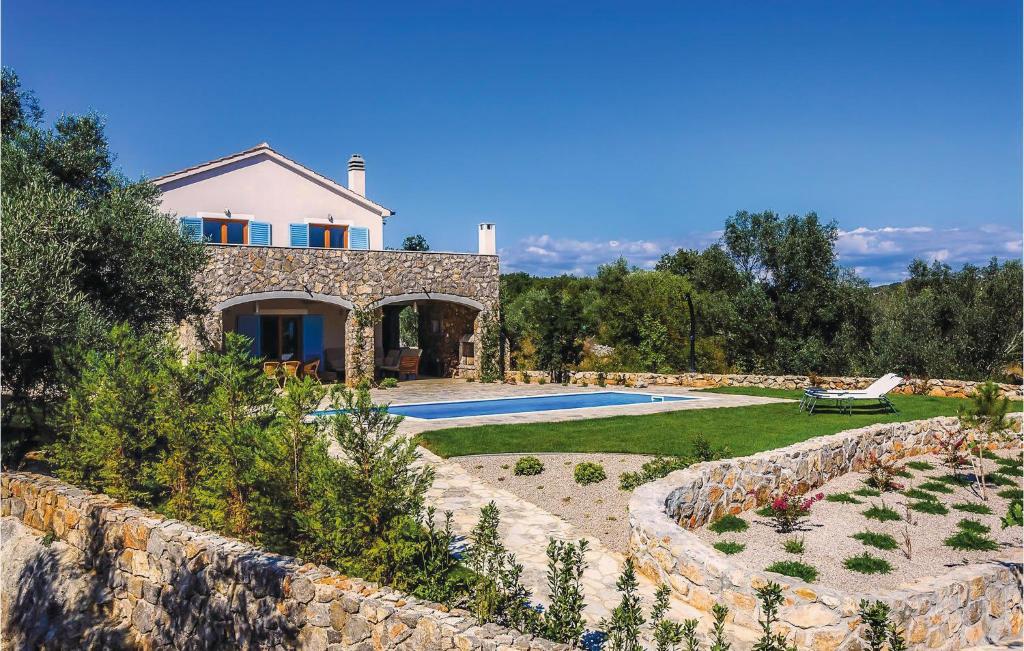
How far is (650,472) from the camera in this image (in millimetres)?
9227

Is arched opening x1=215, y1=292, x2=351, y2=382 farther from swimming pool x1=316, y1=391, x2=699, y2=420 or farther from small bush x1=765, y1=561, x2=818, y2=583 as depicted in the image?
small bush x1=765, y1=561, x2=818, y2=583

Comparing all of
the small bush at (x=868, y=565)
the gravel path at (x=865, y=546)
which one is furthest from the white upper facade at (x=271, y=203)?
the small bush at (x=868, y=565)

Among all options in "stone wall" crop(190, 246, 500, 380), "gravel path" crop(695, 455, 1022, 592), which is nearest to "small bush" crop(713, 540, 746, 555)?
"gravel path" crop(695, 455, 1022, 592)

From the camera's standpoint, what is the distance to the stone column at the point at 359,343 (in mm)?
20484

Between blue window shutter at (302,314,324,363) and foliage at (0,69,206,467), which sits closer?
foliage at (0,69,206,467)

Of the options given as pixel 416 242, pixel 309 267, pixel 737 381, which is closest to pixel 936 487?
pixel 737 381

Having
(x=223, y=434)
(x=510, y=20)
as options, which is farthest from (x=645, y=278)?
(x=223, y=434)

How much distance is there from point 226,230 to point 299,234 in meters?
2.20

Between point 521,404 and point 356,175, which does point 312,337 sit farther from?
point 521,404

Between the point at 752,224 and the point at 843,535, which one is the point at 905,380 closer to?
the point at 752,224

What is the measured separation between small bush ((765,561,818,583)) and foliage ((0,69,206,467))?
8094mm

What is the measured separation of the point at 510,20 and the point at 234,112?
10140mm

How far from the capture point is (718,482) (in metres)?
8.52

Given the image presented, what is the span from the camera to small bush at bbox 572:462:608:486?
9.43 m
